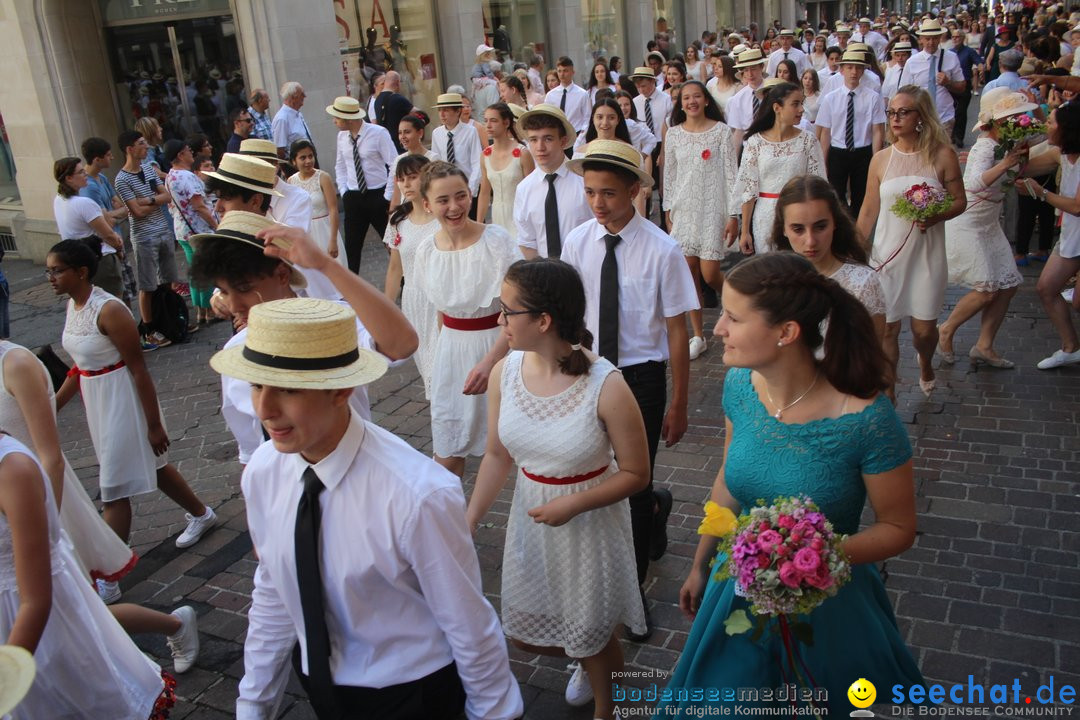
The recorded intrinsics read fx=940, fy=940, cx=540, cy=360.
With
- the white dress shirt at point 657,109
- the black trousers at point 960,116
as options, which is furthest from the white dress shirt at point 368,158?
the black trousers at point 960,116

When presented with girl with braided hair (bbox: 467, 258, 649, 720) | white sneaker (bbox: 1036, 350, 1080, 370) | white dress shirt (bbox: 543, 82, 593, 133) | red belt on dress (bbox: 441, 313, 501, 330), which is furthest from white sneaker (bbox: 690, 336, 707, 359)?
white dress shirt (bbox: 543, 82, 593, 133)

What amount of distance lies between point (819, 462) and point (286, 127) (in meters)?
12.2

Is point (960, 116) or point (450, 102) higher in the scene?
point (450, 102)

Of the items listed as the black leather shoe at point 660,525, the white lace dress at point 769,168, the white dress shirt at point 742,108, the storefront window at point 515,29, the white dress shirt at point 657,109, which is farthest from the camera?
the storefront window at point 515,29

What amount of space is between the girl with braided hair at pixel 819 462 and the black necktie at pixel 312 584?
1.18 meters

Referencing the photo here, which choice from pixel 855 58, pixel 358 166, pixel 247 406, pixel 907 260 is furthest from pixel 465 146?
pixel 247 406

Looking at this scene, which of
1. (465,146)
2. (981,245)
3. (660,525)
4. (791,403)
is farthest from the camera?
(465,146)

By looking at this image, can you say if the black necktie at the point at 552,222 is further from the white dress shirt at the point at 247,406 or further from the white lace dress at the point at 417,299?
the white dress shirt at the point at 247,406

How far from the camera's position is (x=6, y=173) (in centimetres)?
1788

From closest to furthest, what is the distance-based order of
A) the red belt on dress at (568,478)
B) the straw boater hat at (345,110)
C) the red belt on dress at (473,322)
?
the red belt on dress at (568,478) < the red belt on dress at (473,322) < the straw boater hat at (345,110)

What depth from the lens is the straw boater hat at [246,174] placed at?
5.61m

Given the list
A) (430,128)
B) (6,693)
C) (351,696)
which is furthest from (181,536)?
(430,128)

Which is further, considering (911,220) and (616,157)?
(911,220)

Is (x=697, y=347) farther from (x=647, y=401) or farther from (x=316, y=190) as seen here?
(x=316, y=190)
